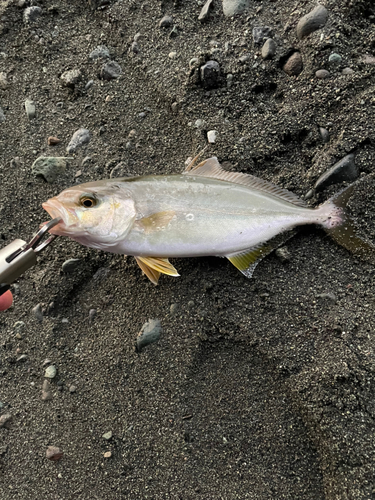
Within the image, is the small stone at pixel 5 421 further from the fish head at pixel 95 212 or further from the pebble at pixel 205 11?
the pebble at pixel 205 11

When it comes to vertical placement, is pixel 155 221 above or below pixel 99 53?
below

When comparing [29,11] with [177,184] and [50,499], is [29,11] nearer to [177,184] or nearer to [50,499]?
[177,184]

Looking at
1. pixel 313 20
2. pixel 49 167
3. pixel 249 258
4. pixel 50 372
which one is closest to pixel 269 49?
pixel 313 20

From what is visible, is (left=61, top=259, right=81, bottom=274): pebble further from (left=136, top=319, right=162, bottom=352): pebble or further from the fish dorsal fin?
the fish dorsal fin

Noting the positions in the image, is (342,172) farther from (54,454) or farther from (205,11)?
(54,454)

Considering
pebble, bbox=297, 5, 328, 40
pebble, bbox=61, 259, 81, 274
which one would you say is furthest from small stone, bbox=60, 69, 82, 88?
pebble, bbox=297, 5, 328, 40
